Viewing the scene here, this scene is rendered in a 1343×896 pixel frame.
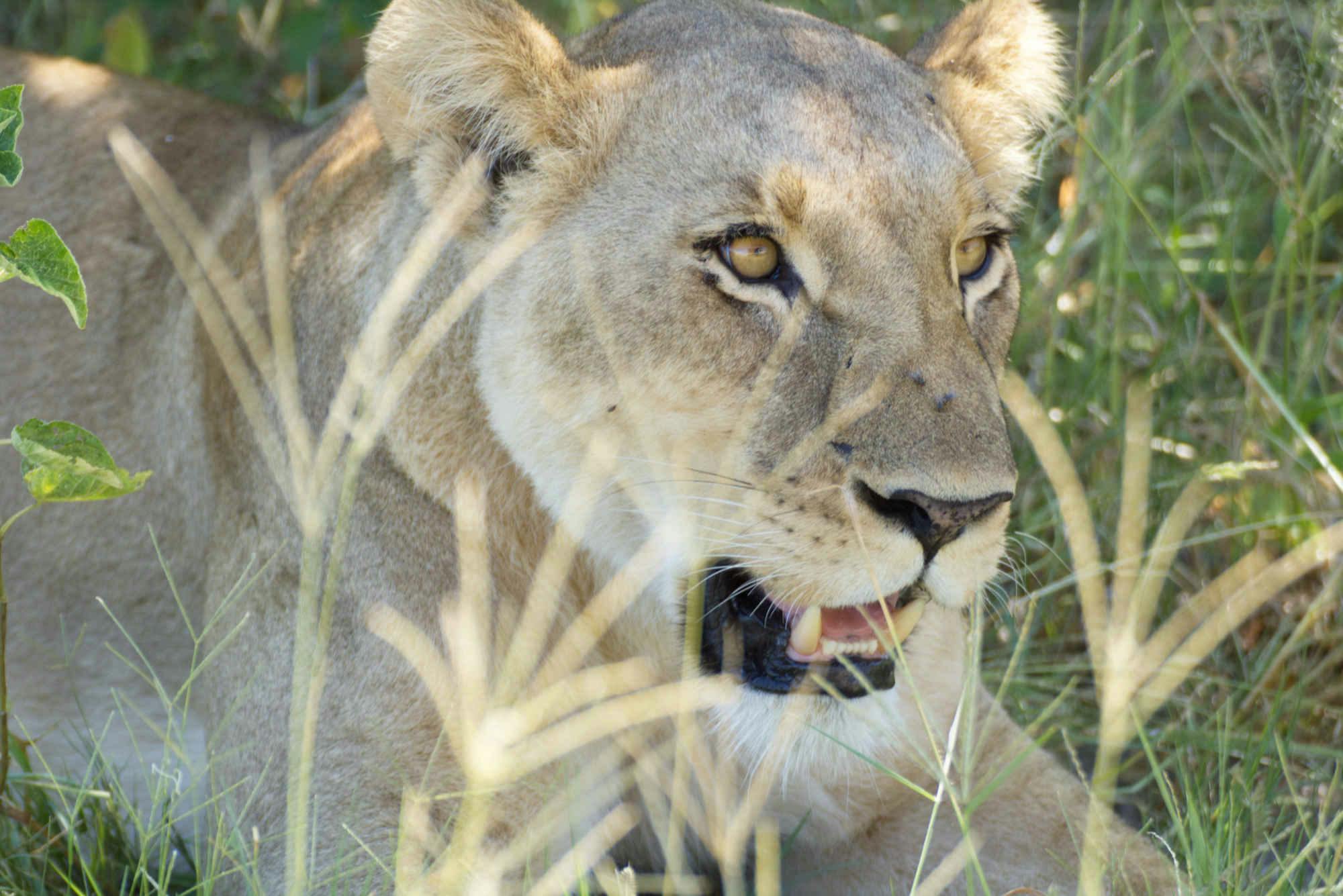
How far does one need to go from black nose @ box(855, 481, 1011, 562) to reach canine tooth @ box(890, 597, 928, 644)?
19 cm

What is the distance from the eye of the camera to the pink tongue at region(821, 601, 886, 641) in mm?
2324

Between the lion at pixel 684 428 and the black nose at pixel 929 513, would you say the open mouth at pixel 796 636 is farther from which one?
the black nose at pixel 929 513

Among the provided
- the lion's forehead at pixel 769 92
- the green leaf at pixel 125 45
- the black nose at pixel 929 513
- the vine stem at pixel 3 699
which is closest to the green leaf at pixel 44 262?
the vine stem at pixel 3 699

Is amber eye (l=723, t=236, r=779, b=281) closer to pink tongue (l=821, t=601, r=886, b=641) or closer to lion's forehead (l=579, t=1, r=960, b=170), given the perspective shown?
lion's forehead (l=579, t=1, r=960, b=170)

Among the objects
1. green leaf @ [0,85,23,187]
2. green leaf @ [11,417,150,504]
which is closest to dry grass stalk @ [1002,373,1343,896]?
green leaf @ [11,417,150,504]

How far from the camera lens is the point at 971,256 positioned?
8.49 feet

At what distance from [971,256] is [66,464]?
4.49 ft

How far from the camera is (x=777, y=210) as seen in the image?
2.32 metres

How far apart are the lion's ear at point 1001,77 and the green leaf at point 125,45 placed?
2604mm

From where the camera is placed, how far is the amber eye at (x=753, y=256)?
234cm

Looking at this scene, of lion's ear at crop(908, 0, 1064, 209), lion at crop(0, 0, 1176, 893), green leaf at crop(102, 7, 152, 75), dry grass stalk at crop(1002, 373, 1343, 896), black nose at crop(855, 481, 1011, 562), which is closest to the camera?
black nose at crop(855, 481, 1011, 562)

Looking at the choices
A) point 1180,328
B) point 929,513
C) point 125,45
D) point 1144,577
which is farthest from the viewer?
point 125,45

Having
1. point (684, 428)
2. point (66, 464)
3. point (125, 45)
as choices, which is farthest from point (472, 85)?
point (125, 45)

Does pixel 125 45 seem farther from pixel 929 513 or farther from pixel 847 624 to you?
pixel 929 513
